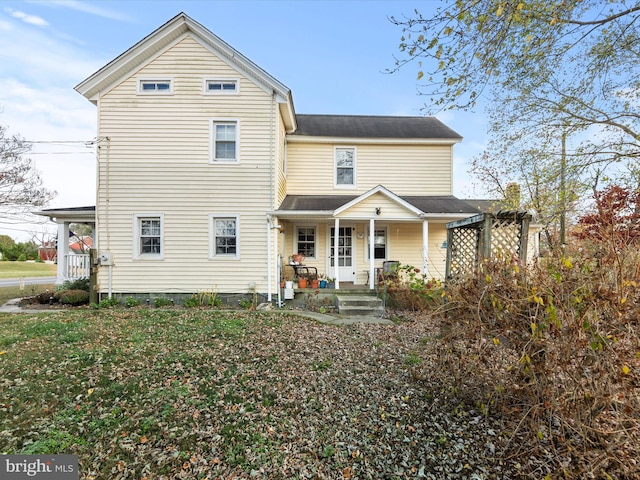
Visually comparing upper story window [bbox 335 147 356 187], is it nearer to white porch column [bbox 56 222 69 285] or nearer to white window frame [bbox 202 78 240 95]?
white window frame [bbox 202 78 240 95]

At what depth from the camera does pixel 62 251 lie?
10.7 meters

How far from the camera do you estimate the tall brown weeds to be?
214 cm

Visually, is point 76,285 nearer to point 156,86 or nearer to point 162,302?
point 162,302

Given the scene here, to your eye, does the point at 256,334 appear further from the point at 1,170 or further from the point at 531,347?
the point at 1,170

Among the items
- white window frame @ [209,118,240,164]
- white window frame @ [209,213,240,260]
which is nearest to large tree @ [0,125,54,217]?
white window frame @ [209,118,240,164]

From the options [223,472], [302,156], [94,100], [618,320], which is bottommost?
[223,472]

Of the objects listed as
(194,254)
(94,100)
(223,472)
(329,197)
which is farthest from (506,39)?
(94,100)

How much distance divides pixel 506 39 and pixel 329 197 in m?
7.75

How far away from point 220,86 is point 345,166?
5.02m

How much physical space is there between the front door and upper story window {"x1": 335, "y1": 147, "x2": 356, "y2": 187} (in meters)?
1.82

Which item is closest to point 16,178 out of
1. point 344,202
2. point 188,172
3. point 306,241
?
point 188,172

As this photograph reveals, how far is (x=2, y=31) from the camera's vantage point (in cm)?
983

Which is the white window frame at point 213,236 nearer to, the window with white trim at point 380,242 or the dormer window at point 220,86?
the dormer window at point 220,86

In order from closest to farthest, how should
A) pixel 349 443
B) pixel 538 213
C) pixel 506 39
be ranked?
pixel 349 443, pixel 506 39, pixel 538 213
